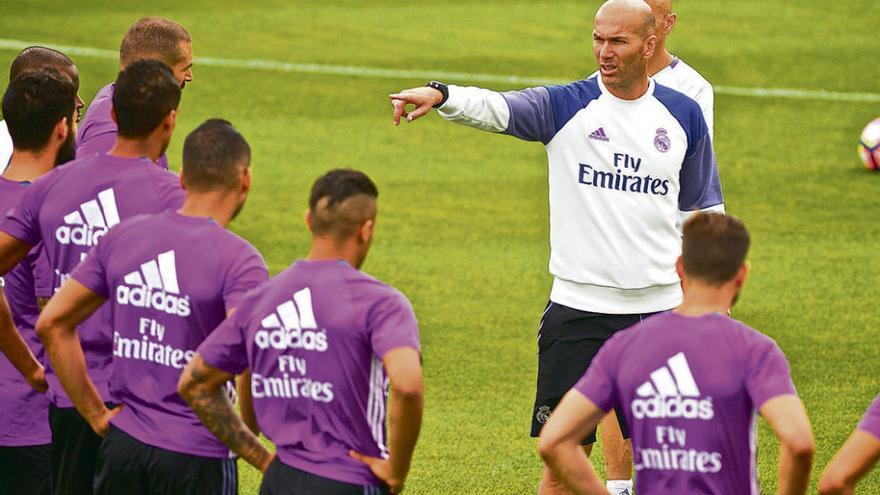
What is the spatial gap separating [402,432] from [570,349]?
2.22 m

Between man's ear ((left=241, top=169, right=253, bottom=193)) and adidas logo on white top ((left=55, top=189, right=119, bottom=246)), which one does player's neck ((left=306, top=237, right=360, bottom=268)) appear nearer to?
man's ear ((left=241, top=169, right=253, bottom=193))

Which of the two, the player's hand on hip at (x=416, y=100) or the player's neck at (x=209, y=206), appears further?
the player's hand on hip at (x=416, y=100)

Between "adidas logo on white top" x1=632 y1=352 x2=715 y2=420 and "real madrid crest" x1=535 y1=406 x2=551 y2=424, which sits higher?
"adidas logo on white top" x1=632 y1=352 x2=715 y2=420

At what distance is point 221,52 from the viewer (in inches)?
778

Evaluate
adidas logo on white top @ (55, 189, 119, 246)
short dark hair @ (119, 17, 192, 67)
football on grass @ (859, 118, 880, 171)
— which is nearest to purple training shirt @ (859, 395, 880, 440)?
adidas logo on white top @ (55, 189, 119, 246)

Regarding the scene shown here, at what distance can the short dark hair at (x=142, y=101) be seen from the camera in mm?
5273

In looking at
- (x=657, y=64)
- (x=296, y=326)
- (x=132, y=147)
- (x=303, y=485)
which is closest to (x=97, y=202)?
(x=132, y=147)

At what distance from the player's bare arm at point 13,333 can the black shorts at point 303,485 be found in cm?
126

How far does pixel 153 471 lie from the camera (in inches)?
194

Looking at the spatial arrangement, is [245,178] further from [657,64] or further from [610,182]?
[657,64]

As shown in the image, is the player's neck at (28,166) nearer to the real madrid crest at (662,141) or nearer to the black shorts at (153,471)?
the black shorts at (153,471)

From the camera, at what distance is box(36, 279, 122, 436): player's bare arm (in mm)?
4934

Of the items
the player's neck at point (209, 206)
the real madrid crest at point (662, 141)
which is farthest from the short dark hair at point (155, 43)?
the real madrid crest at point (662, 141)

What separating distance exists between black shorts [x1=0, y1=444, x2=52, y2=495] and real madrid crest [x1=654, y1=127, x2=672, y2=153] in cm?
293
